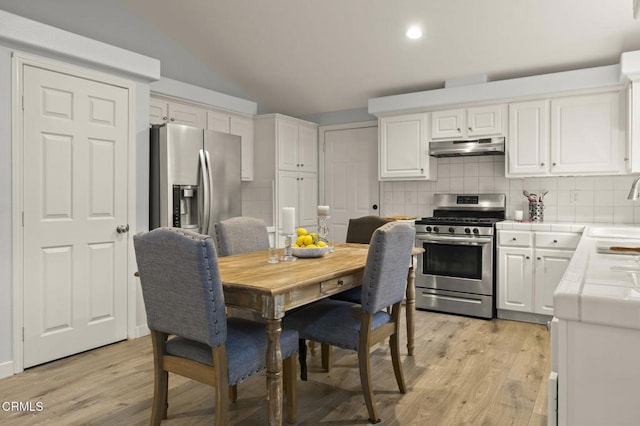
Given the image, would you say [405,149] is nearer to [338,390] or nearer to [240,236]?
[240,236]

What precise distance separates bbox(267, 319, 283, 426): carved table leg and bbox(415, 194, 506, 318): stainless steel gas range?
2807 mm

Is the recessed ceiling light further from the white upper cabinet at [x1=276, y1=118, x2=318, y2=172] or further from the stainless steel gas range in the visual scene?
the white upper cabinet at [x1=276, y1=118, x2=318, y2=172]

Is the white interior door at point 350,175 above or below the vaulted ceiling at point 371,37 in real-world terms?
below

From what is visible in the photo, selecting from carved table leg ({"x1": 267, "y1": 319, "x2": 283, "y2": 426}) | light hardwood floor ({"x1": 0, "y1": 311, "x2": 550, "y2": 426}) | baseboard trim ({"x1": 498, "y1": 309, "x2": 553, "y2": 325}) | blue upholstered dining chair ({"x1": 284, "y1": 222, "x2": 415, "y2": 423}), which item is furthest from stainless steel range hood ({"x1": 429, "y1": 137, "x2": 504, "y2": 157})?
carved table leg ({"x1": 267, "y1": 319, "x2": 283, "y2": 426})

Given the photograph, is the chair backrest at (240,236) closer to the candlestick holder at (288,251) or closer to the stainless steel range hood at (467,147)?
the candlestick holder at (288,251)

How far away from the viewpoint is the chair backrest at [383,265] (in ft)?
7.34

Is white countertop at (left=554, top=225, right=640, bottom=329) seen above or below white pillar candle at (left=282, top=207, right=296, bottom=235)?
below

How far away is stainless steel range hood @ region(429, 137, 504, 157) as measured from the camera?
4.29 m

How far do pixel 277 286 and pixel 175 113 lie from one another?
10.4 ft

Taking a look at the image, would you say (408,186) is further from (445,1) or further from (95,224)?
(95,224)

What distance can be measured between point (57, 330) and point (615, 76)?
476cm

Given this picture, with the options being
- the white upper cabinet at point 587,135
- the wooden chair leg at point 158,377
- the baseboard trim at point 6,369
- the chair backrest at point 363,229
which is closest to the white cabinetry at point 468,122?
the white upper cabinet at point 587,135

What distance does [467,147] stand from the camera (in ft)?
14.5

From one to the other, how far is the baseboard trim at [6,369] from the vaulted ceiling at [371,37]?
8.08 ft
